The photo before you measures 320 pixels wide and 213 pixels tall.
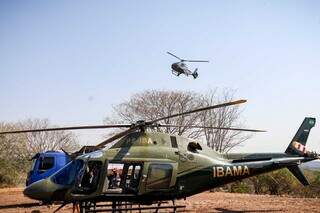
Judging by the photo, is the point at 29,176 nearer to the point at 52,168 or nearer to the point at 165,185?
the point at 52,168

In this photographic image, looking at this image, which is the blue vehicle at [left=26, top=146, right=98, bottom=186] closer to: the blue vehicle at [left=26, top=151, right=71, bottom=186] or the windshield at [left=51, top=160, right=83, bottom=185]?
the blue vehicle at [left=26, top=151, right=71, bottom=186]

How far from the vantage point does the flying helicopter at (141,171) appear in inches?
387

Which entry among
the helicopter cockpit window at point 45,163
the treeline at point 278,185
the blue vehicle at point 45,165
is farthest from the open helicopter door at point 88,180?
the treeline at point 278,185

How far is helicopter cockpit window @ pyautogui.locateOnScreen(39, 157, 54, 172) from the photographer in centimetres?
1677

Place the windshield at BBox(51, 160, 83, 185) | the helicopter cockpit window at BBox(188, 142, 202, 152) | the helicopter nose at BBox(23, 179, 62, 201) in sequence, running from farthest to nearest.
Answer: the helicopter cockpit window at BBox(188, 142, 202, 152)
the windshield at BBox(51, 160, 83, 185)
the helicopter nose at BBox(23, 179, 62, 201)

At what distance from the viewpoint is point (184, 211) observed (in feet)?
43.6

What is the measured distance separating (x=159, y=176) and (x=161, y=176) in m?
0.06

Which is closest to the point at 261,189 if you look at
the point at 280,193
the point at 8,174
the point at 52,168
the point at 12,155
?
the point at 280,193

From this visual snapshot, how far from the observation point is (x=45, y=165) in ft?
55.2

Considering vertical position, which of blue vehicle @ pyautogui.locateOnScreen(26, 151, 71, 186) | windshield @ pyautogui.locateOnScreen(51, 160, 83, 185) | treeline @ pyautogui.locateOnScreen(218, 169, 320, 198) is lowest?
treeline @ pyautogui.locateOnScreen(218, 169, 320, 198)

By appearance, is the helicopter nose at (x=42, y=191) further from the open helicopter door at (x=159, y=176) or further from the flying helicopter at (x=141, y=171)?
the open helicopter door at (x=159, y=176)

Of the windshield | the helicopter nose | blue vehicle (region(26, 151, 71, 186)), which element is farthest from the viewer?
blue vehicle (region(26, 151, 71, 186))

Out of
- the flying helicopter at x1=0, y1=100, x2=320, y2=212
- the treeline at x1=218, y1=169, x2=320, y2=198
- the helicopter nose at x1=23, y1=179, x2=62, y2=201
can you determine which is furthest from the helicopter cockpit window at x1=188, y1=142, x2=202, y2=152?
the treeline at x1=218, y1=169, x2=320, y2=198

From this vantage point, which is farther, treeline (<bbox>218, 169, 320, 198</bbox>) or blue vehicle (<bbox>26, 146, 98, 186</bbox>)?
treeline (<bbox>218, 169, 320, 198</bbox>)
